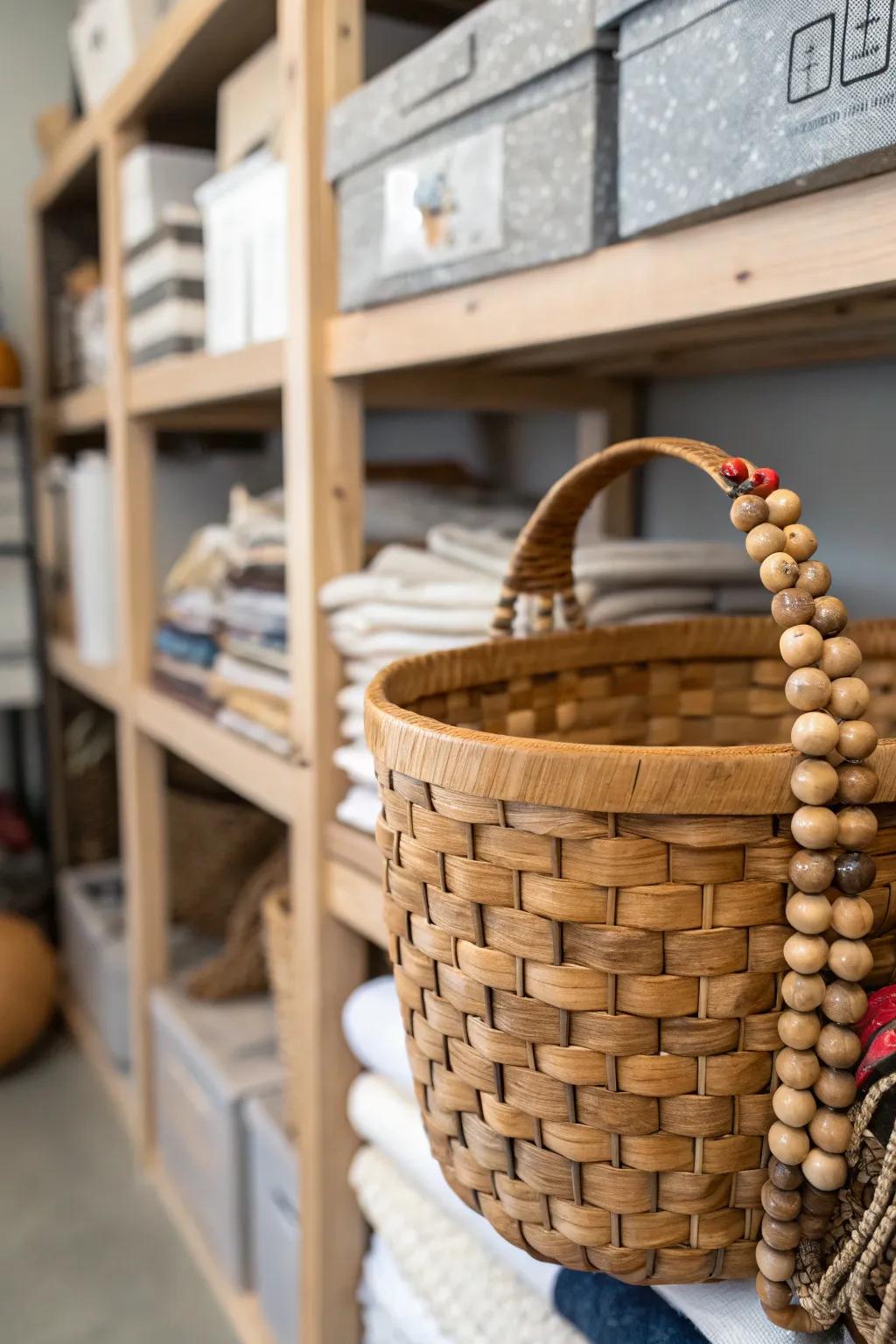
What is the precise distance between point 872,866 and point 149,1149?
5.79 ft

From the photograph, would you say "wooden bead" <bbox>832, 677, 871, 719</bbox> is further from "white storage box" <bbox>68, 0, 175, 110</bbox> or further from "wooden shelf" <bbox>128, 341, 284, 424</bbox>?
"white storage box" <bbox>68, 0, 175, 110</bbox>

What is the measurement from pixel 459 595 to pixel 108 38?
4.19 feet

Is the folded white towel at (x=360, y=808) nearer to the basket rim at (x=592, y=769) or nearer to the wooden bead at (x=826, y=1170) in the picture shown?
the basket rim at (x=592, y=769)

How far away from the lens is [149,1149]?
74.5 inches

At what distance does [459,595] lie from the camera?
936mm

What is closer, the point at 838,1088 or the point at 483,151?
the point at 838,1088

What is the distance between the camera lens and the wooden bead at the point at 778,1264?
1.55 feet

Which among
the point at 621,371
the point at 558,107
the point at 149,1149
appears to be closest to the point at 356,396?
the point at 621,371

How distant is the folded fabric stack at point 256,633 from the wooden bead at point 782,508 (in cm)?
85

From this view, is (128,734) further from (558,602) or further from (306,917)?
(558,602)

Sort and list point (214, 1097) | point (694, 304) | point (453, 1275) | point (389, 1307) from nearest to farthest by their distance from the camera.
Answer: point (694, 304), point (453, 1275), point (389, 1307), point (214, 1097)

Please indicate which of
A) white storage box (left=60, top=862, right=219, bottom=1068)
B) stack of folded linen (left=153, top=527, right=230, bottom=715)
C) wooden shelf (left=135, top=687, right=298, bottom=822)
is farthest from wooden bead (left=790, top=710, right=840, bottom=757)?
white storage box (left=60, top=862, right=219, bottom=1068)

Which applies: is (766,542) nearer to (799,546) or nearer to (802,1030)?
(799,546)

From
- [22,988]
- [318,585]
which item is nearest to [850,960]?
[318,585]
